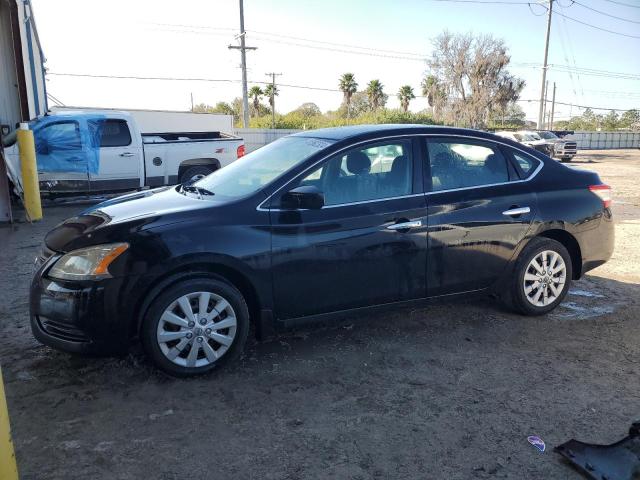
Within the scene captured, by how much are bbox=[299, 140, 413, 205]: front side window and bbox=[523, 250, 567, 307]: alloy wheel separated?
1.44m

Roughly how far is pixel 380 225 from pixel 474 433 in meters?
1.60

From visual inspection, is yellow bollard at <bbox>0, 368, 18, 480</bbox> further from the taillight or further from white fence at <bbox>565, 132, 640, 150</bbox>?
white fence at <bbox>565, 132, 640, 150</bbox>

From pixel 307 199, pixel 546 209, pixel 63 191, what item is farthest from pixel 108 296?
pixel 63 191

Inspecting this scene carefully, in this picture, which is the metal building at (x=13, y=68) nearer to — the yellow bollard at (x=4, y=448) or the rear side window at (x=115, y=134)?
the rear side window at (x=115, y=134)

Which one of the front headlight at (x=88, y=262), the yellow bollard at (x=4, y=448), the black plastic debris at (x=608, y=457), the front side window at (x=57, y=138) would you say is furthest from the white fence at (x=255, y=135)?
the yellow bollard at (x=4, y=448)

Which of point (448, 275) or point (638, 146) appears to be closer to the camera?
point (448, 275)

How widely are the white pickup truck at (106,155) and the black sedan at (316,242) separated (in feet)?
23.1

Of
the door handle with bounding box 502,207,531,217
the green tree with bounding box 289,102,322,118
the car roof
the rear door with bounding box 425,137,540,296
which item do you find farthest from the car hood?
the green tree with bounding box 289,102,322,118

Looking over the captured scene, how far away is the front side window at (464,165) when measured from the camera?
4.33 meters

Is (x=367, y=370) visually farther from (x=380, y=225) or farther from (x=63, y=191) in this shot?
(x=63, y=191)

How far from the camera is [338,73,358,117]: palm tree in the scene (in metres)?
52.7

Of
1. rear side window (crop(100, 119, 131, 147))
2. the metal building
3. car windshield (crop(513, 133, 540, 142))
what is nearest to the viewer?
rear side window (crop(100, 119, 131, 147))

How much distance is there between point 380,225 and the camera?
398cm

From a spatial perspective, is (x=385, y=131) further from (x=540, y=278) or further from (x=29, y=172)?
(x=29, y=172)
